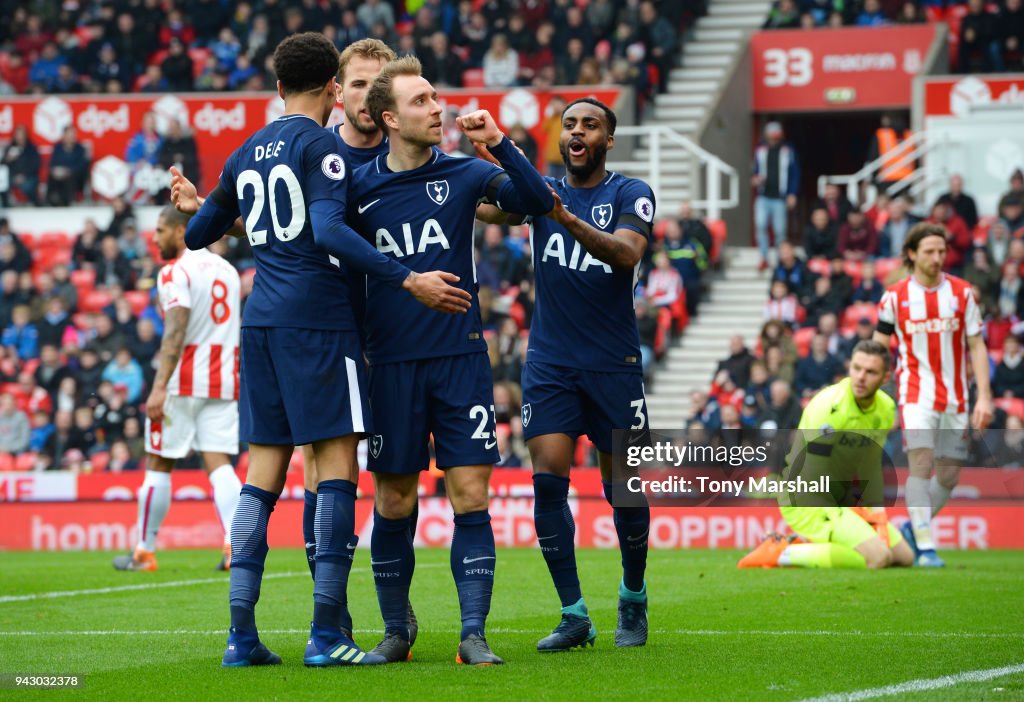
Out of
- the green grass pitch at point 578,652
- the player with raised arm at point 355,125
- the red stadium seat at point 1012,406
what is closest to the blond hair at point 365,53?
the player with raised arm at point 355,125

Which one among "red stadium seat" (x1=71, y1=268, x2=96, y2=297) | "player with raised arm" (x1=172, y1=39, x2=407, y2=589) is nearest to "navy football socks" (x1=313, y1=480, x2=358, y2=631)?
"player with raised arm" (x1=172, y1=39, x2=407, y2=589)

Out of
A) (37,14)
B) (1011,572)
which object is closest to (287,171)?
(1011,572)

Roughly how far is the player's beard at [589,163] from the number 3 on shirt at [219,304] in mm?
4650

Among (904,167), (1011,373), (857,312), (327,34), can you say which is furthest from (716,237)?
(327,34)

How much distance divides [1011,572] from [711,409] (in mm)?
6872

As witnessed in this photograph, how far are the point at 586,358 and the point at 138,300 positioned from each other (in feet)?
53.5

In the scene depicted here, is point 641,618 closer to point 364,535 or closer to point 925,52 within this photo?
point 364,535

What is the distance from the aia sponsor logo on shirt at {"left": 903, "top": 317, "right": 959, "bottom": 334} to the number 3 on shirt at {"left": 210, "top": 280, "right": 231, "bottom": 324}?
499 cm

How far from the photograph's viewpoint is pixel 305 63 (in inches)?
265

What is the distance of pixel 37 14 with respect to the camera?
1175 inches

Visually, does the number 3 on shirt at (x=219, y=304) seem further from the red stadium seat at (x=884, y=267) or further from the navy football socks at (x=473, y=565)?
the red stadium seat at (x=884, y=267)

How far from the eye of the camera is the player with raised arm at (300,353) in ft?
21.5

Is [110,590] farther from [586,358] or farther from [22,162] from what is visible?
[22,162]

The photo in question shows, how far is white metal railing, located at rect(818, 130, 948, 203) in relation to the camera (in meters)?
22.0
